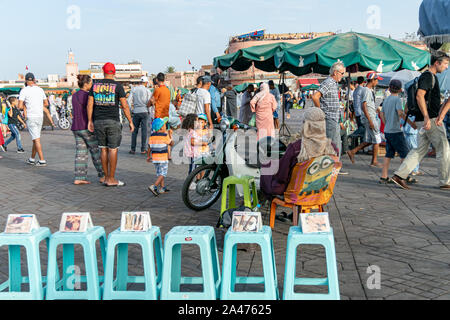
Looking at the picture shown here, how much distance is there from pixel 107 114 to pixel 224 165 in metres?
2.60

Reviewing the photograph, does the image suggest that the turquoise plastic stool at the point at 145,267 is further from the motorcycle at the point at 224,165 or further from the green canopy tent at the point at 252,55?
the green canopy tent at the point at 252,55

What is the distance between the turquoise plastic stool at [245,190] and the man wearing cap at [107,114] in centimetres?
303

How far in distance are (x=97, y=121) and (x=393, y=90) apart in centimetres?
494

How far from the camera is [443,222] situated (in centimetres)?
529

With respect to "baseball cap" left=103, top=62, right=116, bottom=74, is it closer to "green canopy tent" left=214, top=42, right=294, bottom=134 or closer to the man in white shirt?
the man in white shirt

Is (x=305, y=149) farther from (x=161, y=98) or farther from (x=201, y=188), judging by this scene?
(x=161, y=98)

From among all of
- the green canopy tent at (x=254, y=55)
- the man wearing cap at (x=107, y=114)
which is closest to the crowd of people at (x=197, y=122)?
the man wearing cap at (x=107, y=114)

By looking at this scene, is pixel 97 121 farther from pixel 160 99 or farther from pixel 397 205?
pixel 397 205

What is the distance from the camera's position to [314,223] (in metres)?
3.09

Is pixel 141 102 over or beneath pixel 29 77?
beneath

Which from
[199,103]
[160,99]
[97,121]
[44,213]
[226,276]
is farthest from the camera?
[160,99]

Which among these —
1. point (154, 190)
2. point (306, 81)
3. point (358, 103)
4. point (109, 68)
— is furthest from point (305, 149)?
point (306, 81)

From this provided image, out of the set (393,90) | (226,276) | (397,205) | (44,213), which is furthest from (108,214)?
(393,90)

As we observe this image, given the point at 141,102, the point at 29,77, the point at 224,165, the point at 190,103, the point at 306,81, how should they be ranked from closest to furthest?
the point at 224,165 < the point at 190,103 < the point at 29,77 < the point at 141,102 < the point at 306,81
